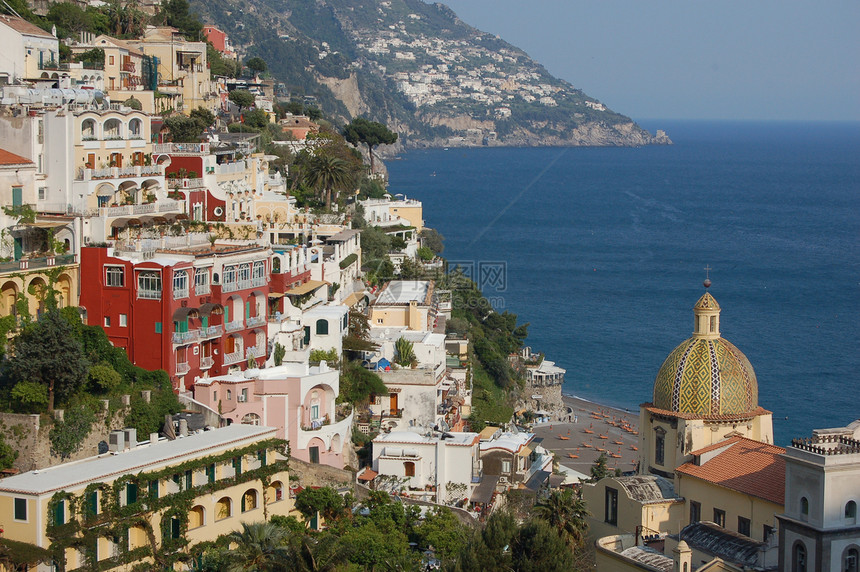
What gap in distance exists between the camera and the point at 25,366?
29.8 m

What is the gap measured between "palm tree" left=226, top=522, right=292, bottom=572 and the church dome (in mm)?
10080

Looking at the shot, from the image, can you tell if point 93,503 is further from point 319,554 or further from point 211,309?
point 211,309

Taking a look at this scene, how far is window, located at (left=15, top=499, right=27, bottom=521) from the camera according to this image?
996 inches

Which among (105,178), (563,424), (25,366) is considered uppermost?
(105,178)

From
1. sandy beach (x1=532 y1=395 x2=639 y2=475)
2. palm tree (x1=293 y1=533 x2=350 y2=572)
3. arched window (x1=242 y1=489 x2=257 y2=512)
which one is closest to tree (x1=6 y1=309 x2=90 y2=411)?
arched window (x1=242 y1=489 x2=257 y2=512)

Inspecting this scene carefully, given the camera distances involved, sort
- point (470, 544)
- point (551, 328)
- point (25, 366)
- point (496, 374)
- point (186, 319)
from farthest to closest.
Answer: point (551, 328)
point (496, 374)
point (186, 319)
point (25, 366)
point (470, 544)

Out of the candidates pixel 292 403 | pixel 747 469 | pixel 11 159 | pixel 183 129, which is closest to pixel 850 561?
pixel 747 469

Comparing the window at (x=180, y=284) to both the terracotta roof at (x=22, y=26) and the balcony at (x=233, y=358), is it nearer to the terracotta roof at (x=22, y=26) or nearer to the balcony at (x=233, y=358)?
the balcony at (x=233, y=358)

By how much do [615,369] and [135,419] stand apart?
45.0 metres

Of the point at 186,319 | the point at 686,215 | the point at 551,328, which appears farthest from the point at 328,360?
the point at 686,215

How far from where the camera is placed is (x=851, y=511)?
924 inches

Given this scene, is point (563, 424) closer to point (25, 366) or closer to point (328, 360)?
point (328, 360)

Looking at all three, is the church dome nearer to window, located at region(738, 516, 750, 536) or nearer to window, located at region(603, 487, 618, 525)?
window, located at region(603, 487, 618, 525)

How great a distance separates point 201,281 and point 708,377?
1426 centimetres
